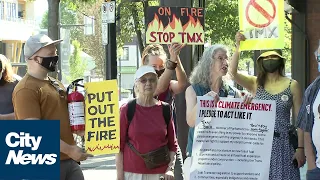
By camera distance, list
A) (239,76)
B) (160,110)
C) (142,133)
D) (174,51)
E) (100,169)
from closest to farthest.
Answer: (142,133)
(160,110)
(239,76)
(174,51)
(100,169)

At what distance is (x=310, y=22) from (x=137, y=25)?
9.53m

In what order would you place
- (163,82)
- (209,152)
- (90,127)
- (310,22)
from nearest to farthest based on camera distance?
1. (90,127)
2. (209,152)
3. (163,82)
4. (310,22)

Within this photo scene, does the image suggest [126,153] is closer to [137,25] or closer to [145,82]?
[145,82]

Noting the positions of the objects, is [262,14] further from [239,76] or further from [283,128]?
[283,128]

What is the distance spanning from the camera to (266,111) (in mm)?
→ 5582

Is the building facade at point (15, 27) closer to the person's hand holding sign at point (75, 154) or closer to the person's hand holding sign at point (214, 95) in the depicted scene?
the person's hand holding sign at point (214, 95)

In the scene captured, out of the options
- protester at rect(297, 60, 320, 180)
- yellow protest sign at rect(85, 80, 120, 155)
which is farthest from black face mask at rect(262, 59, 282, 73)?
yellow protest sign at rect(85, 80, 120, 155)

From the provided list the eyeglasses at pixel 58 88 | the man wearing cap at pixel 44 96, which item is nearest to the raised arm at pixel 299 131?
the man wearing cap at pixel 44 96

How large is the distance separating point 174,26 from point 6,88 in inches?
70.5

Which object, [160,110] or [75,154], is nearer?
[75,154]

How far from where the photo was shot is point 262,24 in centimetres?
622

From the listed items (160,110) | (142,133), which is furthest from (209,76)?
(142,133)

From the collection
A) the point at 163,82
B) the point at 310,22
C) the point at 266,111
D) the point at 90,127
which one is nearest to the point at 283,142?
the point at 266,111

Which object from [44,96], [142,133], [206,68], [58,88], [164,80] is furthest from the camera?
[164,80]
